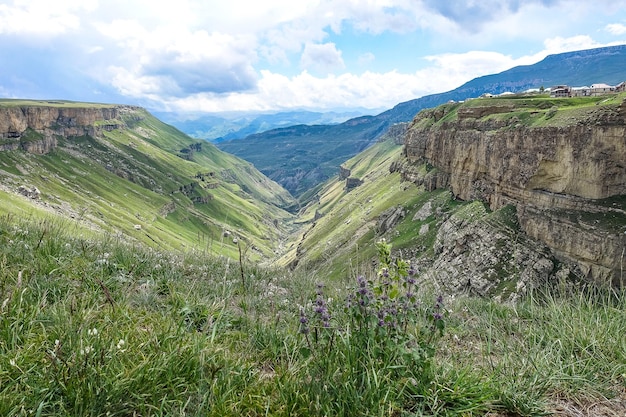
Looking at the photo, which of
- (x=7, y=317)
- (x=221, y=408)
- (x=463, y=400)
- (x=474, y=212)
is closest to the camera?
(x=221, y=408)

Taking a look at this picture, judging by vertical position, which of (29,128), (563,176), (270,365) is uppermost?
(29,128)

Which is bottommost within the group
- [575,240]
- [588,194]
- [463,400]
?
[575,240]

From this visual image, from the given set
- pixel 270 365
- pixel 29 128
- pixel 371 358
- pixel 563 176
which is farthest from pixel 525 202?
pixel 29 128

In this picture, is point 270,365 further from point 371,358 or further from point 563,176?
point 563,176

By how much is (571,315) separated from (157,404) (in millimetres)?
6253

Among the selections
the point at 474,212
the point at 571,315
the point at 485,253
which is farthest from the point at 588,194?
the point at 571,315

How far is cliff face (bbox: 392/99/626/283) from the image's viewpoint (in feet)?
137

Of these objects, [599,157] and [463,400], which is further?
[599,157]

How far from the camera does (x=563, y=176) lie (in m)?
47.9

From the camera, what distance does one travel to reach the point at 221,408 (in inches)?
139

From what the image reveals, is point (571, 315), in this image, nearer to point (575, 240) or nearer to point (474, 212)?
point (575, 240)

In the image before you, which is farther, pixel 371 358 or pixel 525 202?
pixel 525 202

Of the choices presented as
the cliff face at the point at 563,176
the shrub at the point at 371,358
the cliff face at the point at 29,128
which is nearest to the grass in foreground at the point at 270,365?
the shrub at the point at 371,358

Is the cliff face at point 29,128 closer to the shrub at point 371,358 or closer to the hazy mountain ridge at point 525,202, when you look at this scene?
the hazy mountain ridge at point 525,202
